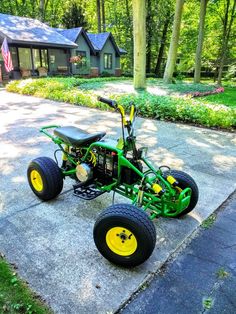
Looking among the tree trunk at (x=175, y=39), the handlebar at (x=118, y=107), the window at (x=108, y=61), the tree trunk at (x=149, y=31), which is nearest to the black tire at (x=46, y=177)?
the handlebar at (x=118, y=107)

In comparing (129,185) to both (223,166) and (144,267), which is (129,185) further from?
(223,166)

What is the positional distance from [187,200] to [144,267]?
0.79 meters

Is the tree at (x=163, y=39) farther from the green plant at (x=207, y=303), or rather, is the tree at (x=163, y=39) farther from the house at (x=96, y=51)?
the green plant at (x=207, y=303)

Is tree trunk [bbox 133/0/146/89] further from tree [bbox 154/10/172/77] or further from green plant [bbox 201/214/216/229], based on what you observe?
tree [bbox 154/10/172/77]

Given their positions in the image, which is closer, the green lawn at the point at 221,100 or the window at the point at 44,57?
the green lawn at the point at 221,100

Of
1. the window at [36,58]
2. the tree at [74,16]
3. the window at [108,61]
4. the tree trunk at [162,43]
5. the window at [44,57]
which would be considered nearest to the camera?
the window at [36,58]

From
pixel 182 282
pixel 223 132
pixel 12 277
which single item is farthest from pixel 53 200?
Answer: pixel 223 132

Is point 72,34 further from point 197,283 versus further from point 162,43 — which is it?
point 197,283

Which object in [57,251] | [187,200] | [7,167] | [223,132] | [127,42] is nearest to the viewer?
[57,251]

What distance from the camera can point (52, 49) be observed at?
75.0 feet

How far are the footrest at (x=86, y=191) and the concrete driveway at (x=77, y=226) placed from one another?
0.25 metres

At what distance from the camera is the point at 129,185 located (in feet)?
9.48

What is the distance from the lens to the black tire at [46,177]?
3.15 metres

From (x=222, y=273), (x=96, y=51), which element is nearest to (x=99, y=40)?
(x=96, y=51)
